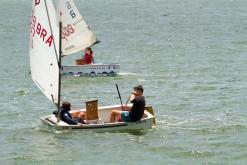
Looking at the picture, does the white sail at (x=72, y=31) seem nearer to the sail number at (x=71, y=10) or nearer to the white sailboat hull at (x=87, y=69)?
the sail number at (x=71, y=10)

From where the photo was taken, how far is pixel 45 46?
1171 inches

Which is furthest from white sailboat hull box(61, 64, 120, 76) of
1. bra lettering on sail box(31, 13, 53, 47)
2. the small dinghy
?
bra lettering on sail box(31, 13, 53, 47)

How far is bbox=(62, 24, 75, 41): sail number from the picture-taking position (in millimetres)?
45625

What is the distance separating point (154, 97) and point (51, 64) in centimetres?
1022

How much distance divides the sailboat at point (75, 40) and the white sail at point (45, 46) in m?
14.8

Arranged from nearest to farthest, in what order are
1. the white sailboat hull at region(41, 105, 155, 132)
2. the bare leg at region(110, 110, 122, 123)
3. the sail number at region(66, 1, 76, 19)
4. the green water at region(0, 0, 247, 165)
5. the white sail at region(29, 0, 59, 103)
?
1. the green water at region(0, 0, 247, 165)
2. the white sail at region(29, 0, 59, 103)
3. the white sailboat hull at region(41, 105, 155, 132)
4. the bare leg at region(110, 110, 122, 123)
5. the sail number at region(66, 1, 76, 19)

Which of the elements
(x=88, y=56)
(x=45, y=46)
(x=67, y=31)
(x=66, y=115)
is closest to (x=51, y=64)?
(x=45, y=46)

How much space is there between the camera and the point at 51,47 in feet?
97.4

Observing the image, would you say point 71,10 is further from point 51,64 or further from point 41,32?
point 41,32

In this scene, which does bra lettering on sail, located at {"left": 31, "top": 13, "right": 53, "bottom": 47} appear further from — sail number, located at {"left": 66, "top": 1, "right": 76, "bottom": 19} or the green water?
sail number, located at {"left": 66, "top": 1, "right": 76, "bottom": 19}

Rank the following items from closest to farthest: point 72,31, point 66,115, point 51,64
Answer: point 66,115 < point 51,64 < point 72,31

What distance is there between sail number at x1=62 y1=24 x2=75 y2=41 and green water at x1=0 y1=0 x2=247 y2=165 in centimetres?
266

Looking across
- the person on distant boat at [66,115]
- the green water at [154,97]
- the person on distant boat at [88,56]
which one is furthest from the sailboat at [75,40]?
the person on distant boat at [66,115]

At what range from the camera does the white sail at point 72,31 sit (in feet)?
150
